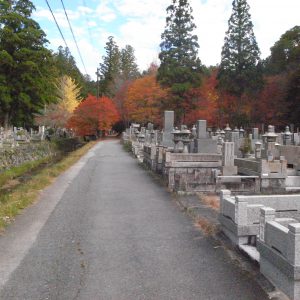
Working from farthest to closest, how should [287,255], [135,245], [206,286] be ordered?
[135,245]
[206,286]
[287,255]

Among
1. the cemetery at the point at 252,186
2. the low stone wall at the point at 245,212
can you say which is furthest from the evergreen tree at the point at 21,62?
the low stone wall at the point at 245,212

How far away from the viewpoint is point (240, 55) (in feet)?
155

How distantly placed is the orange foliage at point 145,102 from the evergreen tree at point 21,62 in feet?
41.5

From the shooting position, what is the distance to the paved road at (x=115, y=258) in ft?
16.2

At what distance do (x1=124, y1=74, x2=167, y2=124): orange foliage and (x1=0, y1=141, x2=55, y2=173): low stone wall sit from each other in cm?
1721

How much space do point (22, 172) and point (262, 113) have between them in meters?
30.3

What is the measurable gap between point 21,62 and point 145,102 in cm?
1745

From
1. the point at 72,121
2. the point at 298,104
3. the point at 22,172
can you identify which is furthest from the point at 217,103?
the point at 22,172

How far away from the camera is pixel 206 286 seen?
5082 millimetres

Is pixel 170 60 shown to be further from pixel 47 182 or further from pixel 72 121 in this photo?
pixel 47 182

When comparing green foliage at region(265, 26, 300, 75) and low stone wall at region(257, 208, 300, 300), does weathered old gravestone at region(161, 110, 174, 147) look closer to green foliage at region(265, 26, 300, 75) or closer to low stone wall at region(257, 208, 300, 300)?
low stone wall at region(257, 208, 300, 300)

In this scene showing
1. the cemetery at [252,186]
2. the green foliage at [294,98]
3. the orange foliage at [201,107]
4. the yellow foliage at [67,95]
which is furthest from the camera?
the yellow foliage at [67,95]

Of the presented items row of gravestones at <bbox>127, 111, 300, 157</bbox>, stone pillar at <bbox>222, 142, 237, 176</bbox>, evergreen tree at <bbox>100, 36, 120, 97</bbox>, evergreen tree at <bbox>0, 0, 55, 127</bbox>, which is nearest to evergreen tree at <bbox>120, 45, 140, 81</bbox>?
evergreen tree at <bbox>100, 36, 120, 97</bbox>

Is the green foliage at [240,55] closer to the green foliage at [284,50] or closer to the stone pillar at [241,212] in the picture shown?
the green foliage at [284,50]
